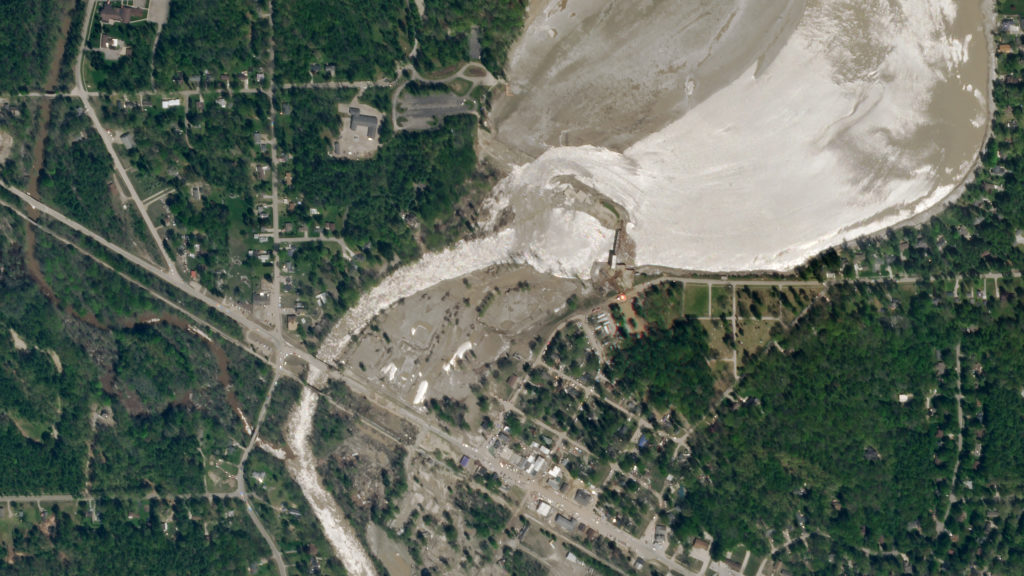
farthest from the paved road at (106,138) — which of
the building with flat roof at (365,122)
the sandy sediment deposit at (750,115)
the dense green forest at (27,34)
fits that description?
the sandy sediment deposit at (750,115)

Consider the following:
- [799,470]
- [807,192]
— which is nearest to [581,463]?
[799,470]

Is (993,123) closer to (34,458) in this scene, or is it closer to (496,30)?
(496,30)

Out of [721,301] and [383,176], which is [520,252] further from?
[721,301]

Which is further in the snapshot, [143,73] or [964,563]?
[143,73]

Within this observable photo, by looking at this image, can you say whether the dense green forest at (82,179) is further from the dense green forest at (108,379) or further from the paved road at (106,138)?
the dense green forest at (108,379)

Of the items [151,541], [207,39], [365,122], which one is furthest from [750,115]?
[151,541]

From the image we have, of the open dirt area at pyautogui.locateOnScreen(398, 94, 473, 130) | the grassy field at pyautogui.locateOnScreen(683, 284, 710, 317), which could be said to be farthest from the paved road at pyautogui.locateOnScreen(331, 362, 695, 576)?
the open dirt area at pyautogui.locateOnScreen(398, 94, 473, 130)
